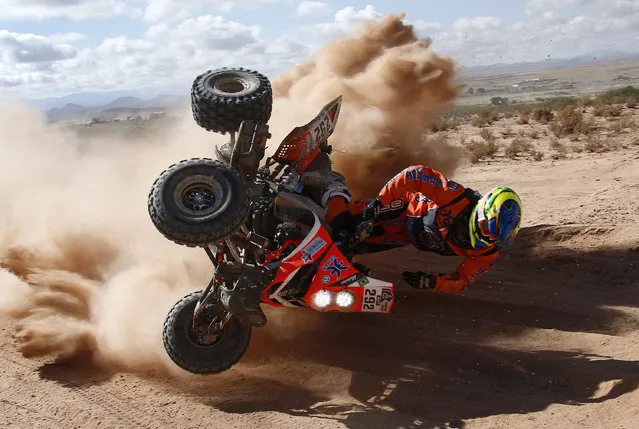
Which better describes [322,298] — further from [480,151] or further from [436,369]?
[480,151]

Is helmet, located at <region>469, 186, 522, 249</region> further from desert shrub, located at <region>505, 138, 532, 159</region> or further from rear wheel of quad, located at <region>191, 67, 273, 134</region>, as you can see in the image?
desert shrub, located at <region>505, 138, 532, 159</region>

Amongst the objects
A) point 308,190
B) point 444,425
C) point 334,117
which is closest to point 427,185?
point 308,190

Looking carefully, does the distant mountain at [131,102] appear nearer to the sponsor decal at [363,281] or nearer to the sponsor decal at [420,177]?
the sponsor decal at [420,177]

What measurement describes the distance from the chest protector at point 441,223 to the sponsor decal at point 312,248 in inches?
45.9

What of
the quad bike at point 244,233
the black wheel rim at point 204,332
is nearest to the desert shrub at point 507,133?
the quad bike at point 244,233

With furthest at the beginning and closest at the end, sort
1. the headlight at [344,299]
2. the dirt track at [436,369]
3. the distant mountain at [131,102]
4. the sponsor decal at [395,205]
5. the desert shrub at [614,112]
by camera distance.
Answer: the desert shrub at [614,112], the distant mountain at [131,102], the sponsor decal at [395,205], the headlight at [344,299], the dirt track at [436,369]

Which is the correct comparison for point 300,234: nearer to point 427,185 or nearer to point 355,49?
point 427,185

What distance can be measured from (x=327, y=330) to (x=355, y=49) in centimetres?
533

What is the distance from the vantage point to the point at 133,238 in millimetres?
8641

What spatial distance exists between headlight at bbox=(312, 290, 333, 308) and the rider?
2.55 ft

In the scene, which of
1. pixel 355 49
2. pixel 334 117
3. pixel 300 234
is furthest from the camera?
pixel 355 49

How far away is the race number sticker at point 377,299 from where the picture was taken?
16.0 feet

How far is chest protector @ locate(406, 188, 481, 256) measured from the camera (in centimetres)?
536

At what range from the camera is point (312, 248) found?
498cm
